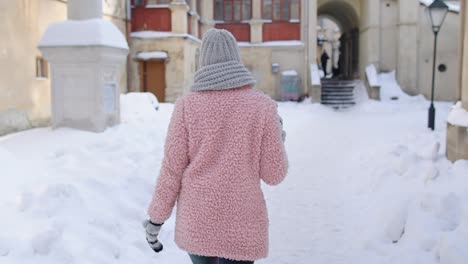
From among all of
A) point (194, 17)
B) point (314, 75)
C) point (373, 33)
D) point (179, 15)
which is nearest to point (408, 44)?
point (373, 33)

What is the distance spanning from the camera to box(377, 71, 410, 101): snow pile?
21062mm

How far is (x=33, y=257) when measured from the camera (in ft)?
13.1

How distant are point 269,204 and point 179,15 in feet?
39.7

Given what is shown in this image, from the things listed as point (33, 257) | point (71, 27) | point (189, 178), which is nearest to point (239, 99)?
point (189, 178)

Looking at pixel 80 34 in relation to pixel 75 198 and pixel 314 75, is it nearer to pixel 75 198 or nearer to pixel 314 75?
pixel 75 198

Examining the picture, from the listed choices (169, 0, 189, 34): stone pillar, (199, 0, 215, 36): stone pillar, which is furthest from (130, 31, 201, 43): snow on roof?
(199, 0, 215, 36): stone pillar

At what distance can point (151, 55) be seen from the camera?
714 inches

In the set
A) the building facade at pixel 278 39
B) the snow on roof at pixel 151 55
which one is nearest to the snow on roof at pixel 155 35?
the building facade at pixel 278 39

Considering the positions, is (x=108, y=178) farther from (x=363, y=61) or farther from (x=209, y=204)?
(x=363, y=61)

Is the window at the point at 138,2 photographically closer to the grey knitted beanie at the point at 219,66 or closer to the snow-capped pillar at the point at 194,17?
the snow-capped pillar at the point at 194,17

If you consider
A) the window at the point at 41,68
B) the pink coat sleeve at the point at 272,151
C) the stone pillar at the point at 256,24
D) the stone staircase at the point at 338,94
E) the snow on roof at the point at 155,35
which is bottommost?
the stone staircase at the point at 338,94

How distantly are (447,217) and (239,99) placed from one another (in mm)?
2875

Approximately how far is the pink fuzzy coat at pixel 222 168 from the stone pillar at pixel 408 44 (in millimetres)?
20084

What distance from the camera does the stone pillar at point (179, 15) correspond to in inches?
703
